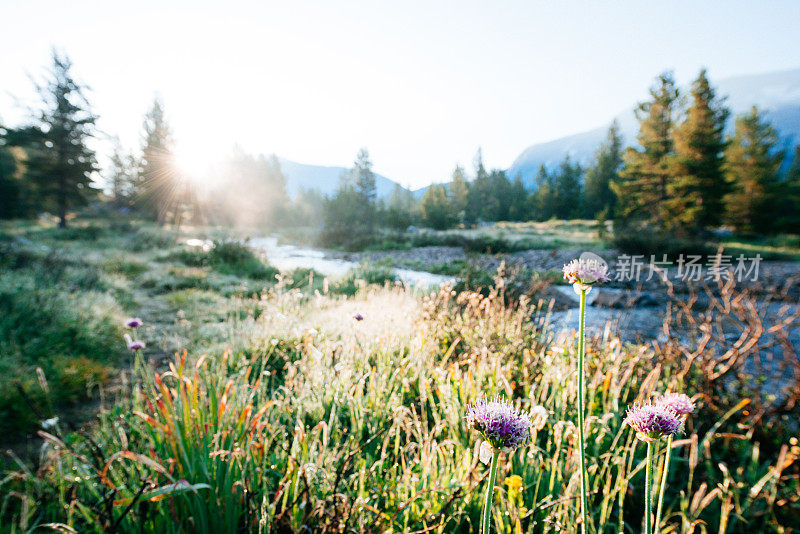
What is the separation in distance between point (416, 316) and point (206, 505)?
9.17 ft

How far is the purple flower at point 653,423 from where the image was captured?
1.99ft

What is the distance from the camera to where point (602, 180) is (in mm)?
38594

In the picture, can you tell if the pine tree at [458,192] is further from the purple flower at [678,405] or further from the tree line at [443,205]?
the purple flower at [678,405]

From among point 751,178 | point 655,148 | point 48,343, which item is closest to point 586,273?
point 48,343

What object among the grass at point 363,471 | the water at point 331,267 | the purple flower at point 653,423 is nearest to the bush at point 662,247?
the water at point 331,267

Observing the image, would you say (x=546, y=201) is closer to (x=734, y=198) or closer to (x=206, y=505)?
(x=734, y=198)

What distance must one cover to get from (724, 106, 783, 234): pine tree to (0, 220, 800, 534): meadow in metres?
23.3

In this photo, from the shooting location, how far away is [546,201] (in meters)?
42.8

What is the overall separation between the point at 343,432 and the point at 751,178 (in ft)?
98.9

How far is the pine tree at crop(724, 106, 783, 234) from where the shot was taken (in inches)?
837

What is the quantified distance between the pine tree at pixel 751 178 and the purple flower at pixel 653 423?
25166 mm

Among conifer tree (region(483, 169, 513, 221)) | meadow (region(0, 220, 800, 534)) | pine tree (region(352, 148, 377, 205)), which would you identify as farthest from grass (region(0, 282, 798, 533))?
conifer tree (region(483, 169, 513, 221))

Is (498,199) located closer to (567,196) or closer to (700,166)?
(567,196)

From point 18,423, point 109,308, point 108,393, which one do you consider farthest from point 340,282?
point 18,423
